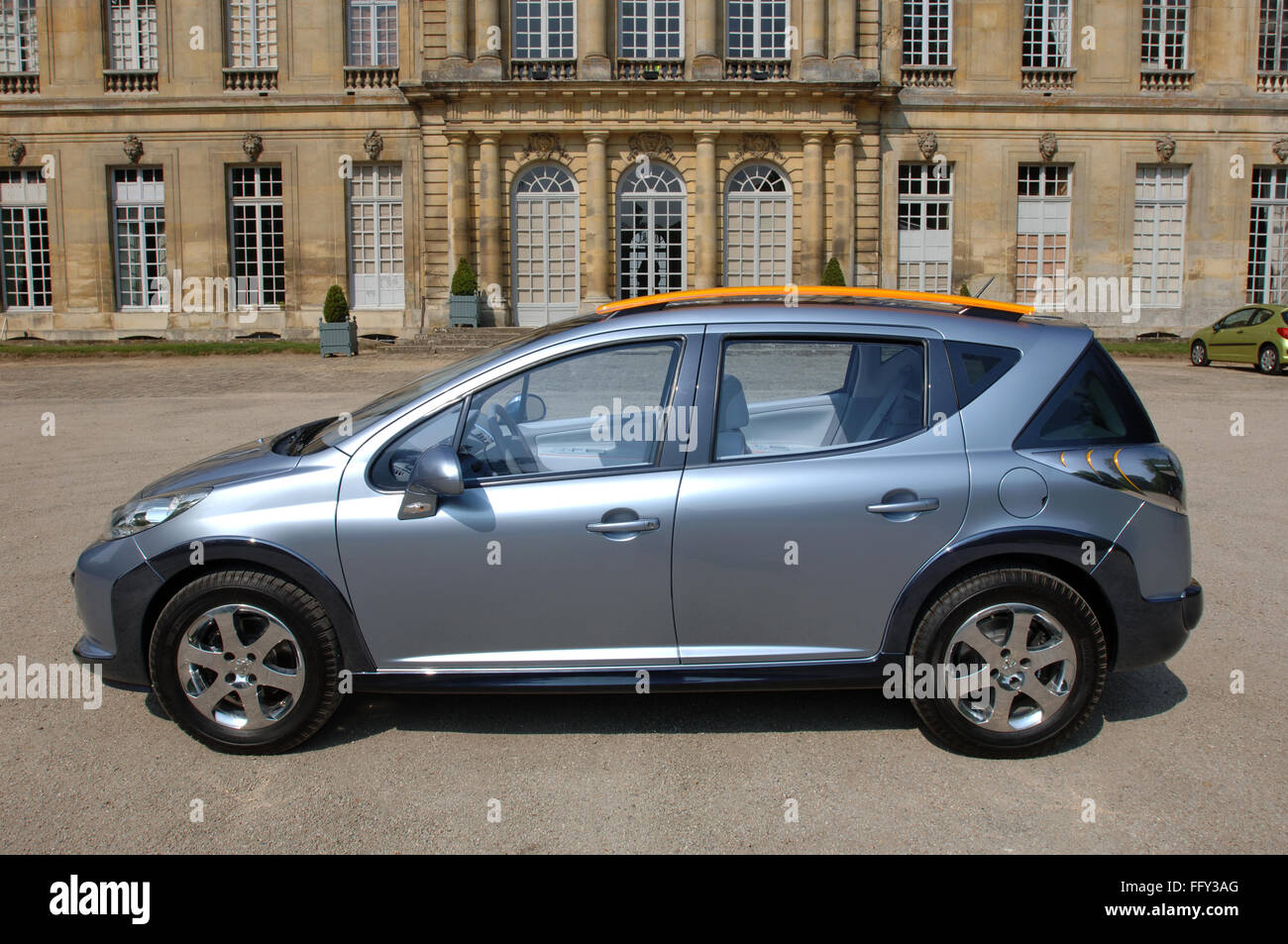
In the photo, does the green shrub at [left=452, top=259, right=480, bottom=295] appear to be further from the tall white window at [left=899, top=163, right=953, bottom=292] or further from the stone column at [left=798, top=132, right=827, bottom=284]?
the tall white window at [left=899, top=163, right=953, bottom=292]

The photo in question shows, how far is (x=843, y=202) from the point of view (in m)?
29.8

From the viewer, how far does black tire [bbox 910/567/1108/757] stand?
4320mm

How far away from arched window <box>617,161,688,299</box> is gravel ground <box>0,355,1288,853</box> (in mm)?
24615

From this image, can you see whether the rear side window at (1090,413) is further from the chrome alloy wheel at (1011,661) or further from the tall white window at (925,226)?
the tall white window at (925,226)

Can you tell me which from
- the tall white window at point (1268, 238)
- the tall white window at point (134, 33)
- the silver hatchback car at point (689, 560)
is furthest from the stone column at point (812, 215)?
the silver hatchback car at point (689, 560)

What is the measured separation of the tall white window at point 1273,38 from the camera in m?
31.5

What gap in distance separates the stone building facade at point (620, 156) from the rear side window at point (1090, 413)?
25.3m

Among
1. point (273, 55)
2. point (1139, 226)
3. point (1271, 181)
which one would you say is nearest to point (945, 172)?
point (1139, 226)

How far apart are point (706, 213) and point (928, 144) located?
6.73 meters

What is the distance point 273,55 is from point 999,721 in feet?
102

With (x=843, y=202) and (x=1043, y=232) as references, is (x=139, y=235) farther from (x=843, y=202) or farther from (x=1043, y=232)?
(x=1043, y=232)

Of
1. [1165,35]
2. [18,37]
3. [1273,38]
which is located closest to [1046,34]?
[1165,35]

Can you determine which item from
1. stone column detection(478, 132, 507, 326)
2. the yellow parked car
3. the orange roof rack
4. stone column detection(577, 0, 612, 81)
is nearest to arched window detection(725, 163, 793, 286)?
stone column detection(577, 0, 612, 81)

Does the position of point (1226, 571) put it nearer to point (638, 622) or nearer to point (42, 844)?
point (638, 622)
